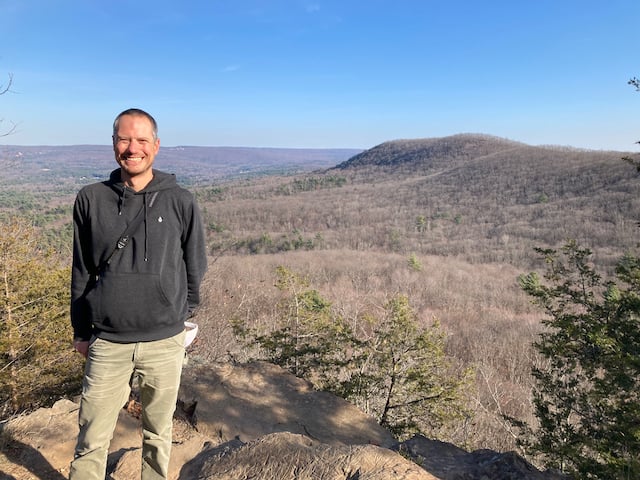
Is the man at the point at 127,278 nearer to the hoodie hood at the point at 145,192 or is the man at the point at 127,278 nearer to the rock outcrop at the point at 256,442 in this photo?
the hoodie hood at the point at 145,192

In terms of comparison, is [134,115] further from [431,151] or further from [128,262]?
[431,151]

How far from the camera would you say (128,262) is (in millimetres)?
2135

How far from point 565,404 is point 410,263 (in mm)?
27268

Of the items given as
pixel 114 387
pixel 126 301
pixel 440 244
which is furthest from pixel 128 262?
pixel 440 244

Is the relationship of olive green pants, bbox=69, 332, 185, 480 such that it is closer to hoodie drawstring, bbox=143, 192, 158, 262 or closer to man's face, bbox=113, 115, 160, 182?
hoodie drawstring, bbox=143, 192, 158, 262

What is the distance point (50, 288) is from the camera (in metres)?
6.72

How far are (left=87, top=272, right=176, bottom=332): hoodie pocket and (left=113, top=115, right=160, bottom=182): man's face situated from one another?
568mm

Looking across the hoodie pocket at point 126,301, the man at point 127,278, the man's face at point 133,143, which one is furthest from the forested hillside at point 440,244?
the man's face at point 133,143

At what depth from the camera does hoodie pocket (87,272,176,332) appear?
6.93 ft

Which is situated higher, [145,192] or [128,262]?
[145,192]

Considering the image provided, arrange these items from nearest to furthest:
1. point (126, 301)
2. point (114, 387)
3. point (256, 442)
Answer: point (126, 301) → point (114, 387) → point (256, 442)

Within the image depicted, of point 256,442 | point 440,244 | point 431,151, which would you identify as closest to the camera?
point 256,442

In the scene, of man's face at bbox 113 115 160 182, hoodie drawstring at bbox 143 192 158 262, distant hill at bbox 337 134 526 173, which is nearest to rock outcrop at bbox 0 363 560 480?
hoodie drawstring at bbox 143 192 158 262

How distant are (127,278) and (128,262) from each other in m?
0.08
